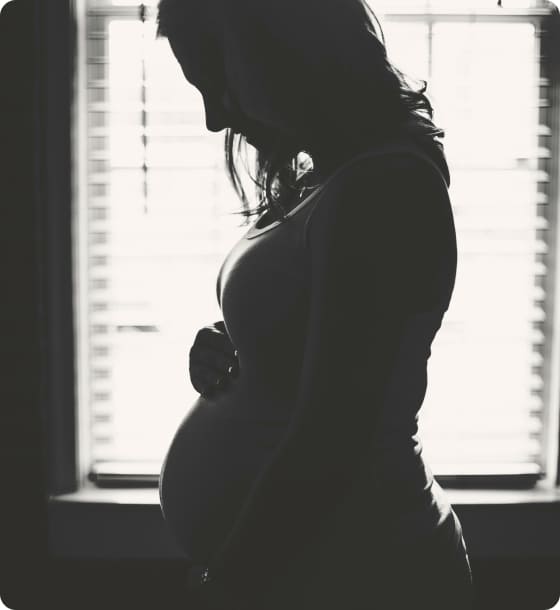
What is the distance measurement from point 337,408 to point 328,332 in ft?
0.24

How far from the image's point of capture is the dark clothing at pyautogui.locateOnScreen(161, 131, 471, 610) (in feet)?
1.61

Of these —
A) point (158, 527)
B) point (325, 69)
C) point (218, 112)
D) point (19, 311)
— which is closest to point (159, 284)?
point (19, 311)


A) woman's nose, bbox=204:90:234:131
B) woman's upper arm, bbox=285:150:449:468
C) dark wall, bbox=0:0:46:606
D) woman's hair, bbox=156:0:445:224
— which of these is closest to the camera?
woman's upper arm, bbox=285:150:449:468

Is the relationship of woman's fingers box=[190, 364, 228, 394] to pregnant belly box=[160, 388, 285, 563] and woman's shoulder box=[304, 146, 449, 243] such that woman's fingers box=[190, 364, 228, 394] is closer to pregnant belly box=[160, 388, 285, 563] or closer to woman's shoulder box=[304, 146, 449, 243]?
pregnant belly box=[160, 388, 285, 563]

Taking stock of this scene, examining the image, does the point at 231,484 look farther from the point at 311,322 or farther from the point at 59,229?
the point at 59,229

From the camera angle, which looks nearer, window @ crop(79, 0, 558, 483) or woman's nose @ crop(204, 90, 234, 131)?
woman's nose @ crop(204, 90, 234, 131)

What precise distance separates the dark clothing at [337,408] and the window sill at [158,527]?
707 mm

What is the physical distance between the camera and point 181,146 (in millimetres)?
1356

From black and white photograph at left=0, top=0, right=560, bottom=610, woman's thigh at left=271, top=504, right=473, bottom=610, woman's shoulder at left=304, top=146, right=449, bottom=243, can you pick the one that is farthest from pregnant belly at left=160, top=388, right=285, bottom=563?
black and white photograph at left=0, top=0, right=560, bottom=610

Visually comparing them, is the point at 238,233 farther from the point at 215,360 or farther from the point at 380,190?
the point at 380,190

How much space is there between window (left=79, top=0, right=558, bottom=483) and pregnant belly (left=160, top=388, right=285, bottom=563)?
26.7 inches

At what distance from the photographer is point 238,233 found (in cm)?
139

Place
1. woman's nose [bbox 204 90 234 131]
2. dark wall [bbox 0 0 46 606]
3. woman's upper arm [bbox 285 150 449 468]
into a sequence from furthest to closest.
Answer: dark wall [bbox 0 0 46 606] → woman's nose [bbox 204 90 234 131] → woman's upper arm [bbox 285 150 449 468]

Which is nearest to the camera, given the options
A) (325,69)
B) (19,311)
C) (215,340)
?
(325,69)
